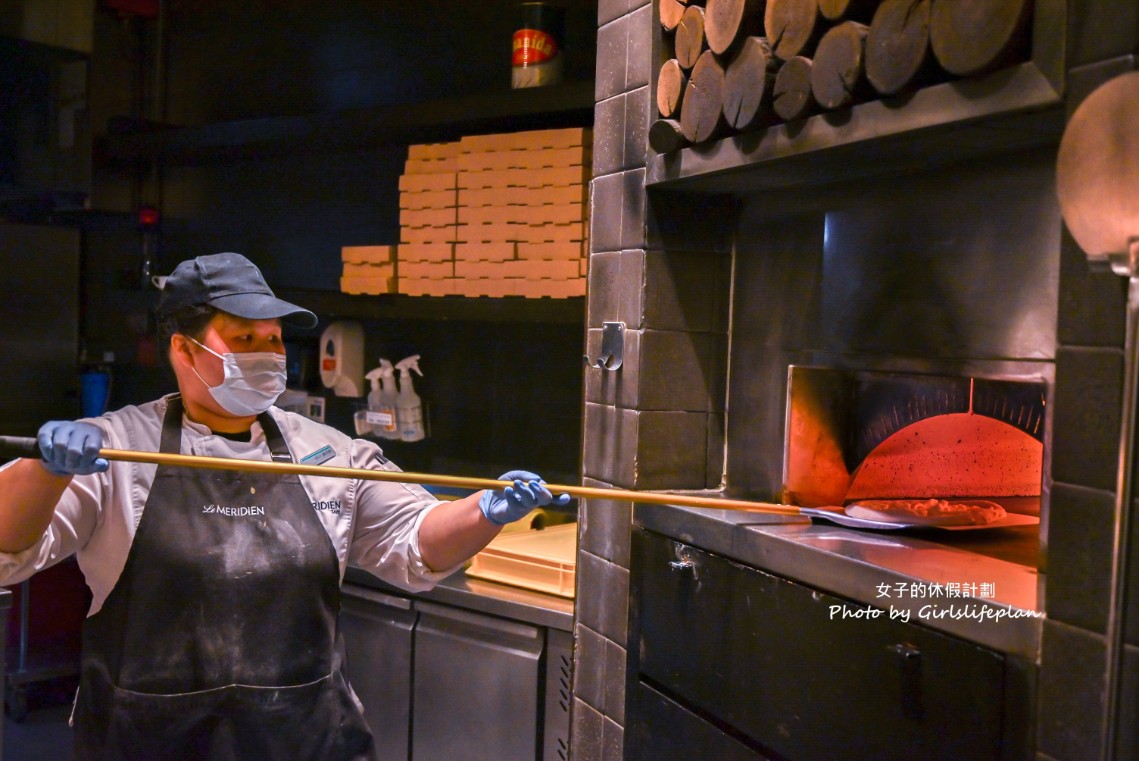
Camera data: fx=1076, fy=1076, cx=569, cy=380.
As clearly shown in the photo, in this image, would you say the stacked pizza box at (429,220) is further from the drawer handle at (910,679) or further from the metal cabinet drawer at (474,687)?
the drawer handle at (910,679)

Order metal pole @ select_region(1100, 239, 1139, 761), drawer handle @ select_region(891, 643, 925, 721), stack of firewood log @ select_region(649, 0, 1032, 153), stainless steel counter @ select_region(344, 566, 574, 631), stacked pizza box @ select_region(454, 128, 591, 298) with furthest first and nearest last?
stacked pizza box @ select_region(454, 128, 591, 298)
stainless steel counter @ select_region(344, 566, 574, 631)
drawer handle @ select_region(891, 643, 925, 721)
stack of firewood log @ select_region(649, 0, 1032, 153)
metal pole @ select_region(1100, 239, 1139, 761)

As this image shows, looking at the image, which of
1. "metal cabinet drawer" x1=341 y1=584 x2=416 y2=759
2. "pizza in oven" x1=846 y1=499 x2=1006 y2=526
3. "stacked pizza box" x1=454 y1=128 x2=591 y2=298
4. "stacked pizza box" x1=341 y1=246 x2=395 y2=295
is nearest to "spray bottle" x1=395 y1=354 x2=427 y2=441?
"stacked pizza box" x1=341 y1=246 x2=395 y2=295

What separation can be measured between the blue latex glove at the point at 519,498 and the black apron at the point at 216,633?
0.35 meters

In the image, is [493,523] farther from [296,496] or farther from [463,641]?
[463,641]

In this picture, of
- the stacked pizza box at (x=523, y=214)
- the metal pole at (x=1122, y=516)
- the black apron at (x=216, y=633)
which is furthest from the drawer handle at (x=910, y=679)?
the stacked pizza box at (x=523, y=214)

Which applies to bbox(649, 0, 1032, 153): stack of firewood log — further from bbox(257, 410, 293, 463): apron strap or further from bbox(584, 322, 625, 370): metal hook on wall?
bbox(257, 410, 293, 463): apron strap

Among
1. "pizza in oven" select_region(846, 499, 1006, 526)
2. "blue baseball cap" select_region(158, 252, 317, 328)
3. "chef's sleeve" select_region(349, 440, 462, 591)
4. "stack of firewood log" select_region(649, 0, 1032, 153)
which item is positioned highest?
"stack of firewood log" select_region(649, 0, 1032, 153)

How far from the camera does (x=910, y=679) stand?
164 centimetres

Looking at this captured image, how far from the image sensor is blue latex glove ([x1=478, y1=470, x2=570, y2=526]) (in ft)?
6.30

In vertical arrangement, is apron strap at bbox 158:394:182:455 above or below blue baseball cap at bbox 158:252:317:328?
below

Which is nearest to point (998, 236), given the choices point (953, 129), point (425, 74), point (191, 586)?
point (953, 129)

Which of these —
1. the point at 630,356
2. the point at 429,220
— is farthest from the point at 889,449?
the point at 429,220

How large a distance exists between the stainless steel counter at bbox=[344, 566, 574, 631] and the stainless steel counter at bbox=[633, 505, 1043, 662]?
664 millimetres

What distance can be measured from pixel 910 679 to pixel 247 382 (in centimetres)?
125
